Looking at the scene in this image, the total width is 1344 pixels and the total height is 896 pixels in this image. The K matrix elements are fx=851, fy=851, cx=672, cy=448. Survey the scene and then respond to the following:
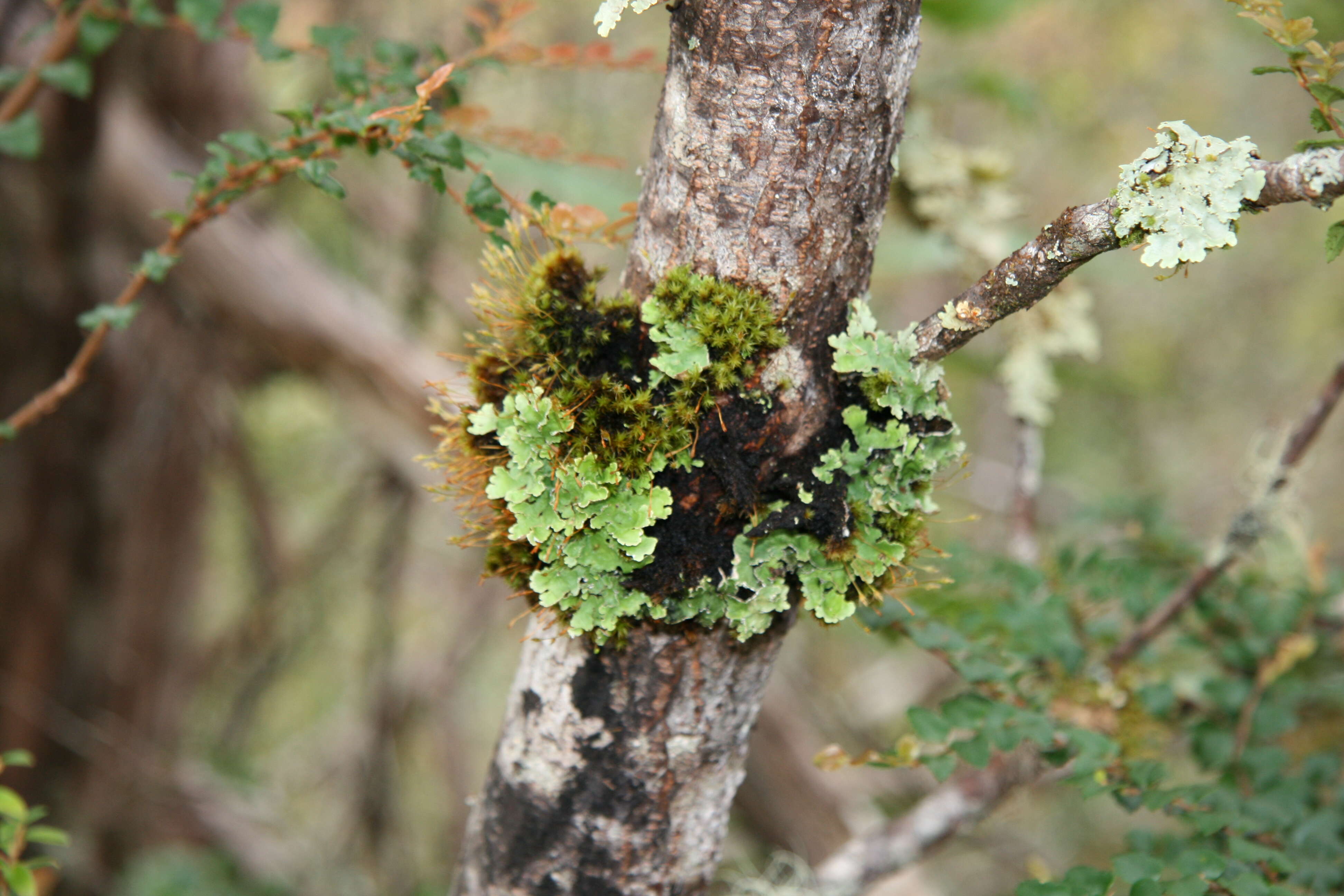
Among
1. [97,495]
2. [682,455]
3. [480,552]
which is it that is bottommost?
[682,455]

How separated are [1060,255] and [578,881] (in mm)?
815

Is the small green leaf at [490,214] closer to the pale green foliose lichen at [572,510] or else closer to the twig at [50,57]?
the pale green foliose lichen at [572,510]

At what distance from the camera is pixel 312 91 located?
125 inches

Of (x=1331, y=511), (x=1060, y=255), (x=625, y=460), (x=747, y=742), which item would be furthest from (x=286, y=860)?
(x=1331, y=511)

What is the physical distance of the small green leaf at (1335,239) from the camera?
70 centimetres

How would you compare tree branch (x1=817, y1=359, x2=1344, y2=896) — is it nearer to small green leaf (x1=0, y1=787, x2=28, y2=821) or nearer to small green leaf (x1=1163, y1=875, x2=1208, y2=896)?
small green leaf (x1=1163, y1=875, x2=1208, y2=896)

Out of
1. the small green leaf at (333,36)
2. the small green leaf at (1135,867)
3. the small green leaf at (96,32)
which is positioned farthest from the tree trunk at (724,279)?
the small green leaf at (96,32)

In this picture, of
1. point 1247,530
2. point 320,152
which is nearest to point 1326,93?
point 1247,530

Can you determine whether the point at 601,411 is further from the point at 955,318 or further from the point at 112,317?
the point at 112,317

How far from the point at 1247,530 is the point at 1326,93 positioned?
0.89 meters

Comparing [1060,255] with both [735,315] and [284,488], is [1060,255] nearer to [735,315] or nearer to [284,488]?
[735,315]

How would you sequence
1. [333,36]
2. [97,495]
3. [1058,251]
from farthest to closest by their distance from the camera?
[97,495], [333,36], [1058,251]

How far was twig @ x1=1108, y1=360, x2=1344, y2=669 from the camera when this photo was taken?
1346 millimetres

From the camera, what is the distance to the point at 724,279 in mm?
817
